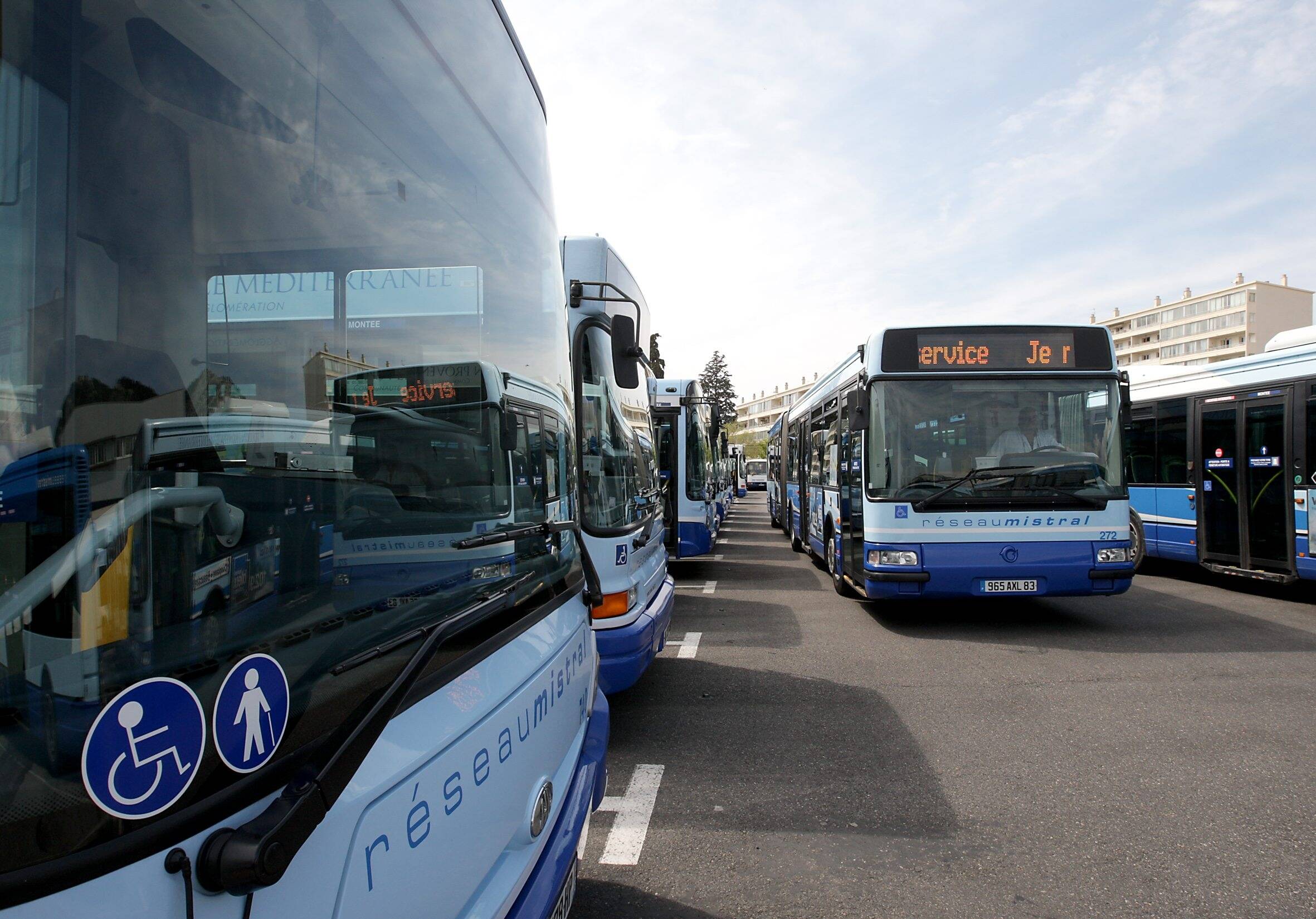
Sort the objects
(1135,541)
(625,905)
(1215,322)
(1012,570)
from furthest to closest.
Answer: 1. (1215,322)
2. (1135,541)
3. (1012,570)
4. (625,905)

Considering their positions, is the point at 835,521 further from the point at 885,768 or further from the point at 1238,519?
the point at 885,768

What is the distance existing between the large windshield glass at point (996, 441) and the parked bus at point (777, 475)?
11507 millimetres

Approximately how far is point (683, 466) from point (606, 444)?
25.4 feet

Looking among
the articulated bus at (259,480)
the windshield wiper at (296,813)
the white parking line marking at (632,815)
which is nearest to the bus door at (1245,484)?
the white parking line marking at (632,815)

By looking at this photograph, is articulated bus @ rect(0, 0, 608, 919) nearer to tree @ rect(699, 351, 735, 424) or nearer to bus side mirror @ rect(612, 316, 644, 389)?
bus side mirror @ rect(612, 316, 644, 389)

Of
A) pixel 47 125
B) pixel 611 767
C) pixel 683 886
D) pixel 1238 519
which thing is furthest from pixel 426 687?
pixel 1238 519

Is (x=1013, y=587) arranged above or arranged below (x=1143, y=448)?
below

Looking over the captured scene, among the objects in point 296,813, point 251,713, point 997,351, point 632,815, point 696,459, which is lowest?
point 632,815

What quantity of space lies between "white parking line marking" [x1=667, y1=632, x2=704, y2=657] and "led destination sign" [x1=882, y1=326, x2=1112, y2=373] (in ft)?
10.7

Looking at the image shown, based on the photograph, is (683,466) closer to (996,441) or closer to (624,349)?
(996,441)

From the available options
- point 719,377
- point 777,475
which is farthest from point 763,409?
point 777,475

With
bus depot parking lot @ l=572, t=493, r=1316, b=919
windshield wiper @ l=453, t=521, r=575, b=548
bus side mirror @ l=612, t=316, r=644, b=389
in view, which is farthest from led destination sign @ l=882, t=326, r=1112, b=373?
windshield wiper @ l=453, t=521, r=575, b=548

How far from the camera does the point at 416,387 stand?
1808 mm

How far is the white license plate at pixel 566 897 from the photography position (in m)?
2.09
